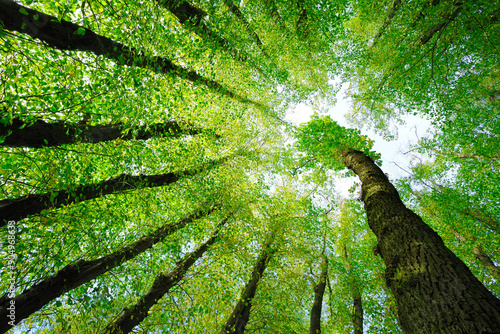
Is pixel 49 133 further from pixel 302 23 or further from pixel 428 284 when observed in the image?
pixel 302 23

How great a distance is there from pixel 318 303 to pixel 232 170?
280 inches

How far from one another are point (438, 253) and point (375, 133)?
12234 millimetres

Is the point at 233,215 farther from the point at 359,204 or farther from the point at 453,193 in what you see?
the point at 453,193

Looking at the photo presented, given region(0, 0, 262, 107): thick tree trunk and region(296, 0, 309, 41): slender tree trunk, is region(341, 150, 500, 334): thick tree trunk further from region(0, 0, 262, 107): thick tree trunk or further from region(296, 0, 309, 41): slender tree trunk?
region(296, 0, 309, 41): slender tree trunk

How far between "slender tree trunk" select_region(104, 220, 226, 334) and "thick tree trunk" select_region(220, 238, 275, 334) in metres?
2.14

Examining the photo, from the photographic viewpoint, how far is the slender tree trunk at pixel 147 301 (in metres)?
4.87

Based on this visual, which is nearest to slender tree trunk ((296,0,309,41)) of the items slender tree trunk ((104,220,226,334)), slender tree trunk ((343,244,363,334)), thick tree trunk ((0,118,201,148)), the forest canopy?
the forest canopy

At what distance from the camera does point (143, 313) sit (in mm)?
5230

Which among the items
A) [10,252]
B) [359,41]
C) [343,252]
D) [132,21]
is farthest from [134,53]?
[343,252]

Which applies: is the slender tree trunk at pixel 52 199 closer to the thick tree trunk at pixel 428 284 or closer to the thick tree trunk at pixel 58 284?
the thick tree trunk at pixel 58 284

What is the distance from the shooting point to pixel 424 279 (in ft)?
7.51

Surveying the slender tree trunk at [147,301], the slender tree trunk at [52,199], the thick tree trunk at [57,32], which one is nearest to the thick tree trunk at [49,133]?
the slender tree trunk at [52,199]

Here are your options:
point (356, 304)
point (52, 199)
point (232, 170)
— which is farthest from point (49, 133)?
point (356, 304)

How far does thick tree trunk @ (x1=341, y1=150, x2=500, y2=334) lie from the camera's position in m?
1.82
